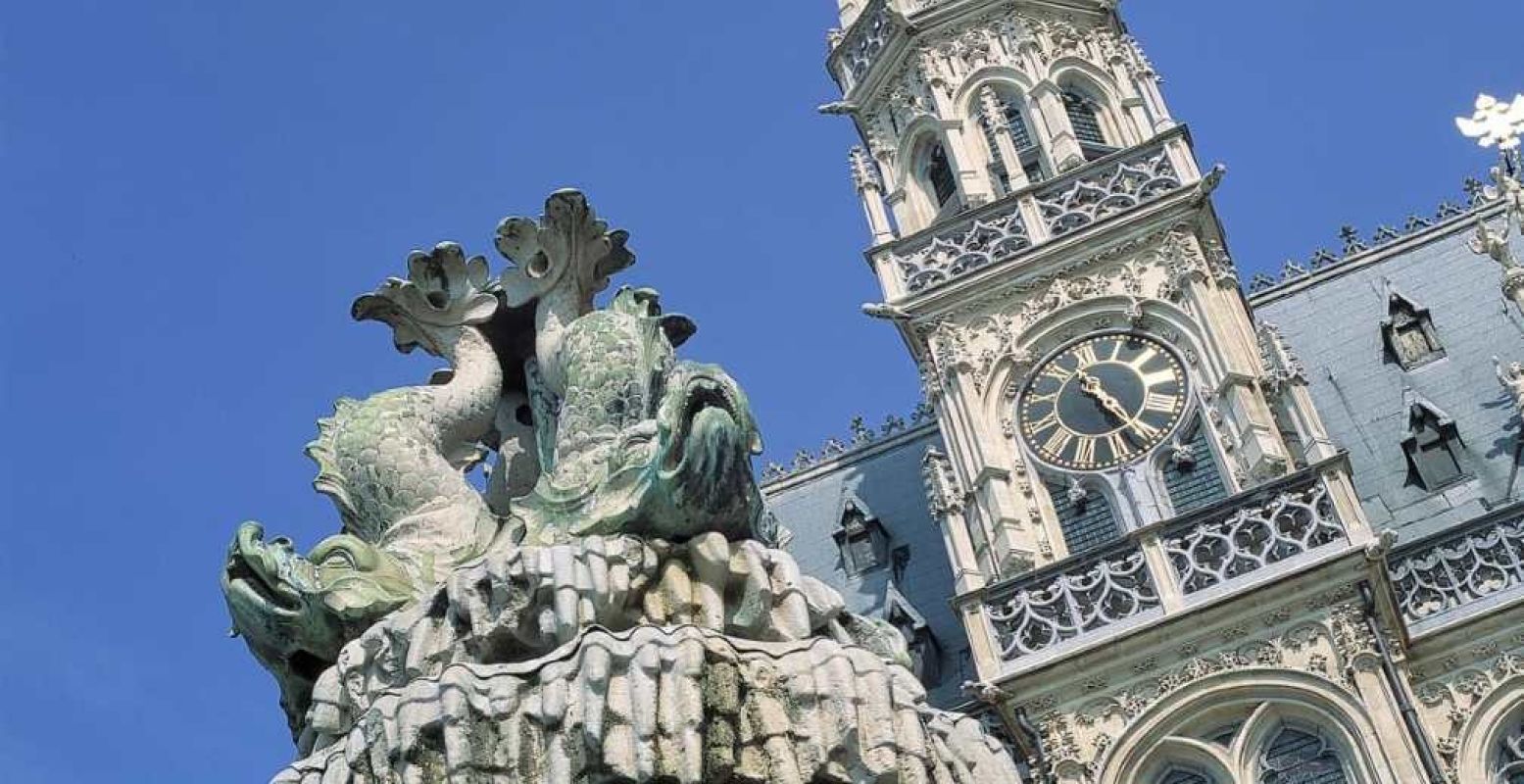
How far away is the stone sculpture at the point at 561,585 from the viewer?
15.6 feet

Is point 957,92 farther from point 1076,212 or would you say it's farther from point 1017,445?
point 1017,445

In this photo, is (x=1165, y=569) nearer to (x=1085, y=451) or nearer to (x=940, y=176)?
(x=1085, y=451)

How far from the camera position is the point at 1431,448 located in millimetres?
21906

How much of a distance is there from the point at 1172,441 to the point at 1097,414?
2.70 feet

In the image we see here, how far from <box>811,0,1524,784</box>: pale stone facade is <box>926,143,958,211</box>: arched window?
0.12 feet

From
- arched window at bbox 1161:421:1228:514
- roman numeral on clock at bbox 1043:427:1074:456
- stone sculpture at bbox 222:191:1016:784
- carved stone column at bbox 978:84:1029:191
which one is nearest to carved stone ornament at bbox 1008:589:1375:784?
arched window at bbox 1161:421:1228:514

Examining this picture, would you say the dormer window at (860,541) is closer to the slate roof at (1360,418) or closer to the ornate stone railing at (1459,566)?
the slate roof at (1360,418)

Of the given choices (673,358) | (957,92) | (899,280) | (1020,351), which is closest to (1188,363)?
(1020,351)

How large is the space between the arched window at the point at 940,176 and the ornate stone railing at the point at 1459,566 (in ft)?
23.2

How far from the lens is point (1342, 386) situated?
24.0m

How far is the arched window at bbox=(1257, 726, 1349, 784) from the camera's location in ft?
58.1

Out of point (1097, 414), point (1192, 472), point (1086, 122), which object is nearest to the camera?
point (1192, 472)

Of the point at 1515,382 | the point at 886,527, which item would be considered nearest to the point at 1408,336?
the point at 1515,382

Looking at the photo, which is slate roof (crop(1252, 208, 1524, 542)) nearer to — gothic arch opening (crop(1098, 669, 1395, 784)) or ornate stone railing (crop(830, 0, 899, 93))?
gothic arch opening (crop(1098, 669, 1395, 784))
